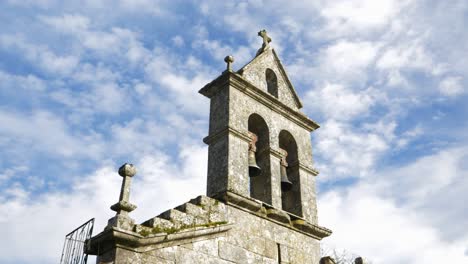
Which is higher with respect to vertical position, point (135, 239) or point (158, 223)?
point (158, 223)

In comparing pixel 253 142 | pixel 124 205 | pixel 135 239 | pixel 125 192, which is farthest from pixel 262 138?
pixel 135 239

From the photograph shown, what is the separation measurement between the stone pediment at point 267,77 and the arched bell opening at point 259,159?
0.65m

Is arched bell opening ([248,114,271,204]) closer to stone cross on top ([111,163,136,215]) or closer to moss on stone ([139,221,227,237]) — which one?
moss on stone ([139,221,227,237])

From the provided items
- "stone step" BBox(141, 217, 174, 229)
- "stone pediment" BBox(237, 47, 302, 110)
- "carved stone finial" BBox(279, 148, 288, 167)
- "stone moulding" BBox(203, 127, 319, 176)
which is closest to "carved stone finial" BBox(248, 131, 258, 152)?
"stone moulding" BBox(203, 127, 319, 176)

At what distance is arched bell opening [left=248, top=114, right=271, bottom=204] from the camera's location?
7.96m

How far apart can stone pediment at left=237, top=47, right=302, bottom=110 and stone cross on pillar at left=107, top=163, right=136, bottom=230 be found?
10.4 ft

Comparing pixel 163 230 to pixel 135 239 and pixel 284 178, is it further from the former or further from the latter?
pixel 284 178

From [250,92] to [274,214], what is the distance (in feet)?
6.71

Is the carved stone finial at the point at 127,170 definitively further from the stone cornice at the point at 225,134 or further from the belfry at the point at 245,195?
the stone cornice at the point at 225,134

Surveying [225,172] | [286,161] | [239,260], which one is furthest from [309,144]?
[239,260]

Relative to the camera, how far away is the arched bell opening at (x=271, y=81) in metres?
9.20

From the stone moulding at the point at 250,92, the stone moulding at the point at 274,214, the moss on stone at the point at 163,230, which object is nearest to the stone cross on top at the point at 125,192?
the moss on stone at the point at 163,230

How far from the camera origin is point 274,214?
753 centimetres

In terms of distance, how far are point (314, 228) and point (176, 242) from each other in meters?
2.72
